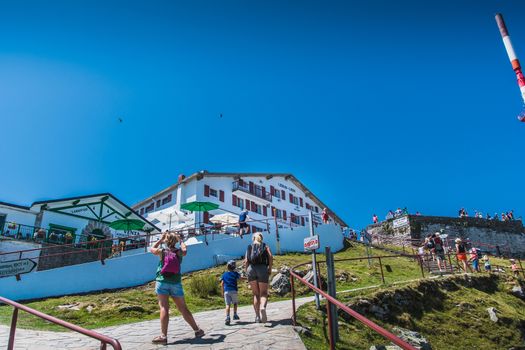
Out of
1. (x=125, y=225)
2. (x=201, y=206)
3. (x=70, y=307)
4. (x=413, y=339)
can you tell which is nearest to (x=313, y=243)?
(x=413, y=339)

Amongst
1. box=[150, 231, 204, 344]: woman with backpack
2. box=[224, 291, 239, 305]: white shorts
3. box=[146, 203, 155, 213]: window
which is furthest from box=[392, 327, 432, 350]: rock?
box=[146, 203, 155, 213]: window

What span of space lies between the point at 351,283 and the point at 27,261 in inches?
548

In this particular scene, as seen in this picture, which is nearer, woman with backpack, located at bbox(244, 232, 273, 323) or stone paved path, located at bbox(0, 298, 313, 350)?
stone paved path, located at bbox(0, 298, 313, 350)

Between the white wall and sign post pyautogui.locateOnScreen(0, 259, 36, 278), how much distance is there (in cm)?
112

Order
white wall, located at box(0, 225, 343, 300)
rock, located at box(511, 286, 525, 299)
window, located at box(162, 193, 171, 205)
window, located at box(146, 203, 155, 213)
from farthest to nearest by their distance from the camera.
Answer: window, located at box(146, 203, 155, 213) < window, located at box(162, 193, 171, 205) < rock, located at box(511, 286, 525, 299) < white wall, located at box(0, 225, 343, 300)

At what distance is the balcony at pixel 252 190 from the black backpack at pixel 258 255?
115 ft

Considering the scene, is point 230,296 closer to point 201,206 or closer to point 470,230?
point 201,206

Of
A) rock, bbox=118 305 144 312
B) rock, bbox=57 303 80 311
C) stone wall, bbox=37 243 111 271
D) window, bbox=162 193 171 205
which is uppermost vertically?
window, bbox=162 193 171 205

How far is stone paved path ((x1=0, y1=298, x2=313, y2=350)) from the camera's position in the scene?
554cm

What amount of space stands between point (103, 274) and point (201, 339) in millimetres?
11735

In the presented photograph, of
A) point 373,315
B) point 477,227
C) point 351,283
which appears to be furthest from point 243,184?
point 373,315

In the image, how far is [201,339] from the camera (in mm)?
5867

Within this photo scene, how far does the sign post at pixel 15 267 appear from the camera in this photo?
52.9 feet

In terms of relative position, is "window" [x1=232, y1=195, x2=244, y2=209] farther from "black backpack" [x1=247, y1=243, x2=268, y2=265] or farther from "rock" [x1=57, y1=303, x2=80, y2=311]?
"black backpack" [x1=247, y1=243, x2=268, y2=265]
